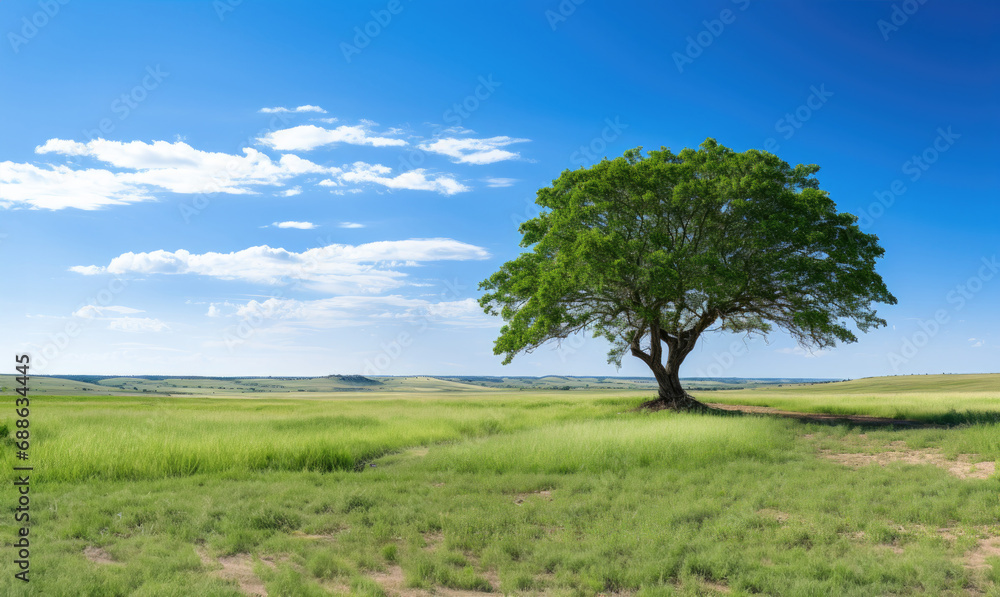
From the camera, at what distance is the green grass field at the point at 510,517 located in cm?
709

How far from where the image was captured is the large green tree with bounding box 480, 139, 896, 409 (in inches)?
1063

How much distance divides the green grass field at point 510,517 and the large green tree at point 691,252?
439 inches

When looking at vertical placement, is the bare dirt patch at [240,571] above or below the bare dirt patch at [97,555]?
below

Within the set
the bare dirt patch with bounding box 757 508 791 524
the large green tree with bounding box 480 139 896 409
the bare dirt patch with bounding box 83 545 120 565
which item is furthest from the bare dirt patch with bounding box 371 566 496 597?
the large green tree with bounding box 480 139 896 409

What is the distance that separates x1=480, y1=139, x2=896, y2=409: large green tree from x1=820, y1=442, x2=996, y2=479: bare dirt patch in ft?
34.7

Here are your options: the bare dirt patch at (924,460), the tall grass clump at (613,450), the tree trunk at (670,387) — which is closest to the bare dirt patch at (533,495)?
the tall grass clump at (613,450)

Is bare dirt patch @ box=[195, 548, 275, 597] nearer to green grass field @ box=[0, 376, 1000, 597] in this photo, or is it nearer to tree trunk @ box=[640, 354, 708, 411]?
green grass field @ box=[0, 376, 1000, 597]

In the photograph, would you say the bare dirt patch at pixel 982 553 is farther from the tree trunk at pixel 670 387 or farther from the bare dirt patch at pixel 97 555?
the tree trunk at pixel 670 387

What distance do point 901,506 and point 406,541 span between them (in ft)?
28.5

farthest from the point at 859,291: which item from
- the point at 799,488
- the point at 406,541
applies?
the point at 406,541

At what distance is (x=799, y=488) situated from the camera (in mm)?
11609

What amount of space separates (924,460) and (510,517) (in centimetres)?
1254

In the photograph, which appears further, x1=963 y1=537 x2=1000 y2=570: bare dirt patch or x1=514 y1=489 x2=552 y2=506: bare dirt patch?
x1=514 y1=489 x2=552 y2=506: bare dirt patch

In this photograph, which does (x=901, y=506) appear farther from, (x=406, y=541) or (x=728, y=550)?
(x=406, y=541)
